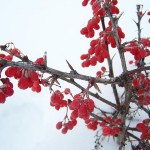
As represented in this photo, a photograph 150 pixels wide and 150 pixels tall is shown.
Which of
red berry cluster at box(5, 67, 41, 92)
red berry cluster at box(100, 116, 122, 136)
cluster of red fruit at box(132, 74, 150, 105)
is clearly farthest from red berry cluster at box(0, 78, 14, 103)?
cluster of red fruit at box(132, 74, 150, 105)

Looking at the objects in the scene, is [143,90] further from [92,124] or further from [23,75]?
A: [23,75]

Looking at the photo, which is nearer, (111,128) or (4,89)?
(4,89)

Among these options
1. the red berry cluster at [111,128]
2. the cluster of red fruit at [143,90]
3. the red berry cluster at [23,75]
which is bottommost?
the red berry cluster at [23,75]

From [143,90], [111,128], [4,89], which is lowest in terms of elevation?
[4,89]

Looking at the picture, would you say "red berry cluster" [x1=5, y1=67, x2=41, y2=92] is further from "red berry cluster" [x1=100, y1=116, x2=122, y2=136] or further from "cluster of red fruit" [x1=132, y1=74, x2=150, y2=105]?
"cluster of red fruit" [x1=132, y1=74, x2=150, y2=105]

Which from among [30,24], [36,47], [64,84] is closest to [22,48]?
[36,47]

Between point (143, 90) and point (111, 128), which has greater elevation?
point (143, 90)

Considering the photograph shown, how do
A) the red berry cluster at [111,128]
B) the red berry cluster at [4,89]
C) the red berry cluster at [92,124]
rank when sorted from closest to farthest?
the red berry cluster at [4,89] < the red berry cluster at [111,128] < the red berry cluster at [92,124]

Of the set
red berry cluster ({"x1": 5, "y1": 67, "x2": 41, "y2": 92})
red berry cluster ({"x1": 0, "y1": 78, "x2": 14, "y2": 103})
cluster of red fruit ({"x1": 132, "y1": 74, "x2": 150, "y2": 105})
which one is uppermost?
cluster of red fruit ({"x1": 132, "y1": 74, "x2": 150, "y2": 105})

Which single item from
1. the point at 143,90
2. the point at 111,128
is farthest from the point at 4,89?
the point at 143,90

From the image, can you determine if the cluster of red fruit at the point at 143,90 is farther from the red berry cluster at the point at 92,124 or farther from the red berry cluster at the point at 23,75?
the red berry cluster at the point at 23,75

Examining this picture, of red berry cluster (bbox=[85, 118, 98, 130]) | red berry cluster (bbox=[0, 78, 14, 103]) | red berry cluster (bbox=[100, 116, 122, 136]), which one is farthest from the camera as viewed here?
red berry cluster (bbox=[85, 118, 98, 130])

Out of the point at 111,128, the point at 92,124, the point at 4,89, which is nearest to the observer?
the point at 4,89

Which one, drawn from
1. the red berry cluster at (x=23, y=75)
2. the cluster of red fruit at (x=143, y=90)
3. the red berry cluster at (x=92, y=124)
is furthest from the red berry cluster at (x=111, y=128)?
the red berry cluster at (x=23, y=75)
